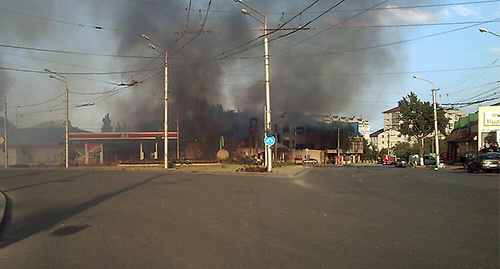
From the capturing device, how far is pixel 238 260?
533 cm

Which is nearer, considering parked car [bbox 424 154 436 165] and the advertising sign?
the advertising sign

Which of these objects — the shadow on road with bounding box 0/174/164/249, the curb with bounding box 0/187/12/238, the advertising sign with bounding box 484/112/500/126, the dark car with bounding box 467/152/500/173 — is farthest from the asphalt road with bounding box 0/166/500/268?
the advertising sign with bounding box 484/112/500/126

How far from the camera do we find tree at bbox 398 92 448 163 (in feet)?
152

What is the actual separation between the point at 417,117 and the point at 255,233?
43.7 m

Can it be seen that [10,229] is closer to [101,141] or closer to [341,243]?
[341,243]

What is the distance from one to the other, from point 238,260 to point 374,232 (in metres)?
2.87

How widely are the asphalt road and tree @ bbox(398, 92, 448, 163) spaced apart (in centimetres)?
3630

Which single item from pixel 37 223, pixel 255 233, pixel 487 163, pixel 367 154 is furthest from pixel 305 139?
pixel 255 233

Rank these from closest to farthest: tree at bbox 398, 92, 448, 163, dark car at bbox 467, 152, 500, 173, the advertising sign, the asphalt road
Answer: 1. the asphalt road
2. dark car at bbox 467, 152, 500, 173
3. the advertising sign
4. tree at bbox 398, 92, 448, 163

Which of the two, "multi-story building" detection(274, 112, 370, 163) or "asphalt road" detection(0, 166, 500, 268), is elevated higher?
"multi-story building" detection(274, 112, 370, 163)

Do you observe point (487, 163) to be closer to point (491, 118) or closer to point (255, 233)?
point (491, 118)

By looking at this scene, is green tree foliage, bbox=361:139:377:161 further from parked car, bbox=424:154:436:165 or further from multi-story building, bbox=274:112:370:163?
parked car, bbox=424:154:436:165

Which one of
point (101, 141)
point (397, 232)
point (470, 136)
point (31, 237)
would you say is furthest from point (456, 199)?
point (101, 141)

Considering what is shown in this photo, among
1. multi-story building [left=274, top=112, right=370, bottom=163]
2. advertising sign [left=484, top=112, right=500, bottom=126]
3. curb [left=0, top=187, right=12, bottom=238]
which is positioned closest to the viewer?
curb [left=0, top=187, right=12, bottom=238]
